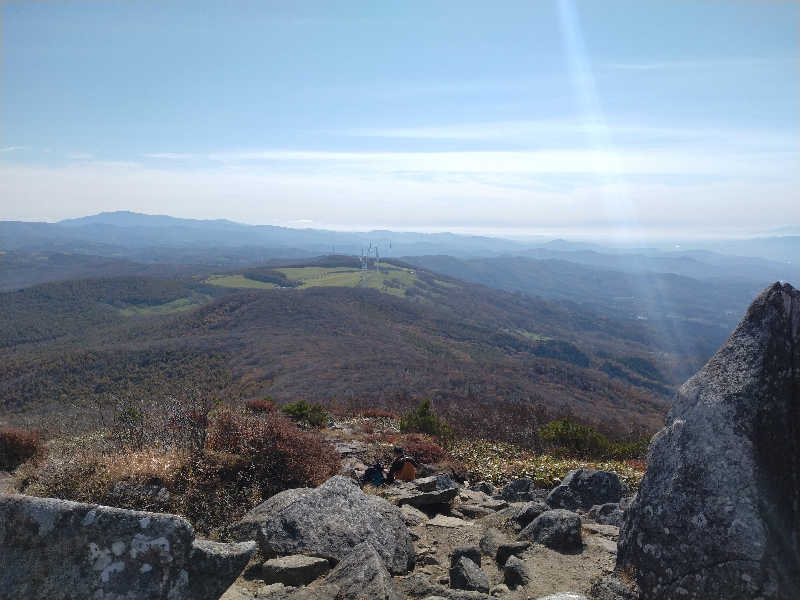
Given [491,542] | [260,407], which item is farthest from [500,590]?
[260,407]

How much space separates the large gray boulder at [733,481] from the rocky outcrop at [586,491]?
12.3ft

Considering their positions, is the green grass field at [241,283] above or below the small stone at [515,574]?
below

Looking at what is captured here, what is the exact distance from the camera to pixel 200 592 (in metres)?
4.24

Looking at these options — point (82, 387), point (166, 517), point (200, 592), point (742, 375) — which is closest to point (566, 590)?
point (742, 375)

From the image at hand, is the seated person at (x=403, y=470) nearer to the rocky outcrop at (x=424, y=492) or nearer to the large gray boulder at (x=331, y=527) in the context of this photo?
the rocky outcrop at (x=424, y=492)

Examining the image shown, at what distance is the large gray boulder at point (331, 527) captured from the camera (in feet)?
20.8

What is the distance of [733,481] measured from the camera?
5.09 meters

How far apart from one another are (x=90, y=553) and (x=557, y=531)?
5.61 metres

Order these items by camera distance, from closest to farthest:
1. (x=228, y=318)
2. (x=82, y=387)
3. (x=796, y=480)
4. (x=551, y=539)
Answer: (x=796, y=480) < (x=551, y=539) < (x=82, y=387) < (x=228, y=318)

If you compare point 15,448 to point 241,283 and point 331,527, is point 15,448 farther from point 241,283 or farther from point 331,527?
point 241,283

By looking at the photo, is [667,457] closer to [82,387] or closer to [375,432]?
[375,432]

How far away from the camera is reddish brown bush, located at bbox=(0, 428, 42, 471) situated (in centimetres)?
1098

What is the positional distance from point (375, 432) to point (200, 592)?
504 inches

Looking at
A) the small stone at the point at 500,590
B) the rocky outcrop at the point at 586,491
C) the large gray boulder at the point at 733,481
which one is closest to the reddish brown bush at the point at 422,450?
the rocky outcrop at the point at 586,491
